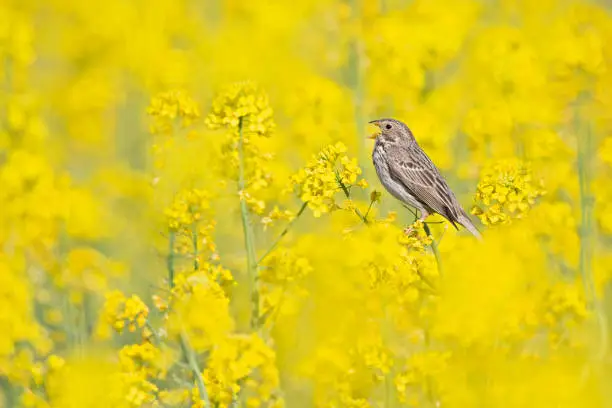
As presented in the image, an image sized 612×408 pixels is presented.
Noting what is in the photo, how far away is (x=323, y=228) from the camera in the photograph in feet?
20.7

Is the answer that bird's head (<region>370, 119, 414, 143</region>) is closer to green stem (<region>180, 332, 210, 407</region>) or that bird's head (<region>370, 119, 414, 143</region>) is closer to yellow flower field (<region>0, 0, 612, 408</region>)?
yellow flower field (<region>0, 0, 612, 408</region>)

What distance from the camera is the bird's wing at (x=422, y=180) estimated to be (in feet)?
16.3

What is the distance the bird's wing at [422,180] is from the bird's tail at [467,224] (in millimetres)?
21

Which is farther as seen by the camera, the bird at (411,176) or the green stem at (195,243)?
the bird at (411,176)

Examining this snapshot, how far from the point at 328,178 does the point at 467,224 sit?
0.93m

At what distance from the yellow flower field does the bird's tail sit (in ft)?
0.27

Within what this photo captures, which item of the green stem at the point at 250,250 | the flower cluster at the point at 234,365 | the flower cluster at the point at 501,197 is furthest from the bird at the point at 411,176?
the flower cluster at the point at 234,365

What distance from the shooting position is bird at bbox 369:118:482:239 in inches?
195

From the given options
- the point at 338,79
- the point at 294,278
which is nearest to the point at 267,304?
the point at 294,278

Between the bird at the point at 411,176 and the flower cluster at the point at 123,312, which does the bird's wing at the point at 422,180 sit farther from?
the flower cluster at the point at 123,312

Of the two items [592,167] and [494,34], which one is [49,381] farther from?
[494,34]

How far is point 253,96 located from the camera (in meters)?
4.80

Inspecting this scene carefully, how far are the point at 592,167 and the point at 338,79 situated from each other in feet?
17.0

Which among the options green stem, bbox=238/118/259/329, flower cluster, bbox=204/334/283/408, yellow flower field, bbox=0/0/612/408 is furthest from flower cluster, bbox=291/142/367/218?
flower cluster, bbox=204/334/283/408
